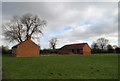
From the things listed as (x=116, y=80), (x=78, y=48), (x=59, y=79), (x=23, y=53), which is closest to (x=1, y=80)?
(x=59, y=79)

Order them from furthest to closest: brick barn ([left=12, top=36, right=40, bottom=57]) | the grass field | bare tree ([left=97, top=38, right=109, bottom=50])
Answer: bare tree ([left=97, top=38, right=109, bottom=50])
brick barn ([left=12, top=36, right=40, bottom=57])
the grass field

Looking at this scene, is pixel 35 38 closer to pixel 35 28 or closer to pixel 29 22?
pixel 35 28

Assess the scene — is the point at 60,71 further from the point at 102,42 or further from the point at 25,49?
the point at 102,42

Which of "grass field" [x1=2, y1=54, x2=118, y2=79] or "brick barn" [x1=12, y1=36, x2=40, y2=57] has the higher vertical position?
"brick barn" [x1=12, y1=36, x2=40, y2=57]

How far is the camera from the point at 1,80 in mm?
5957

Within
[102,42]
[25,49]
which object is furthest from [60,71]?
[102,42]

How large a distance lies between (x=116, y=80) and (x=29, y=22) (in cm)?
4057

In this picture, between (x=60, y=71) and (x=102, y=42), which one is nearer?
(x=60, y=71)

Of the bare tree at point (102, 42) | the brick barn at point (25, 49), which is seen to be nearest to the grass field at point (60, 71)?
the brick barn at point (25, 49)

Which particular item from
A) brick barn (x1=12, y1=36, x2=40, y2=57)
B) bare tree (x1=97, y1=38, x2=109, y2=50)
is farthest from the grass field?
bare tree (x1=97, y1=38, x2=109, y2=50)

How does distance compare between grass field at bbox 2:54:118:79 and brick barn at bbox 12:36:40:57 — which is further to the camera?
brick barn at bbox 12:36:40:57

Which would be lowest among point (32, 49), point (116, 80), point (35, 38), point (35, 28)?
point (116, 80)

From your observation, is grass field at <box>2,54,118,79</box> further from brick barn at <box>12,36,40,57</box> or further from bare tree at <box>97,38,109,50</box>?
bare tree at <box>97,38,109,50</box>

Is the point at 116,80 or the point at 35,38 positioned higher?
the point at 35,38
